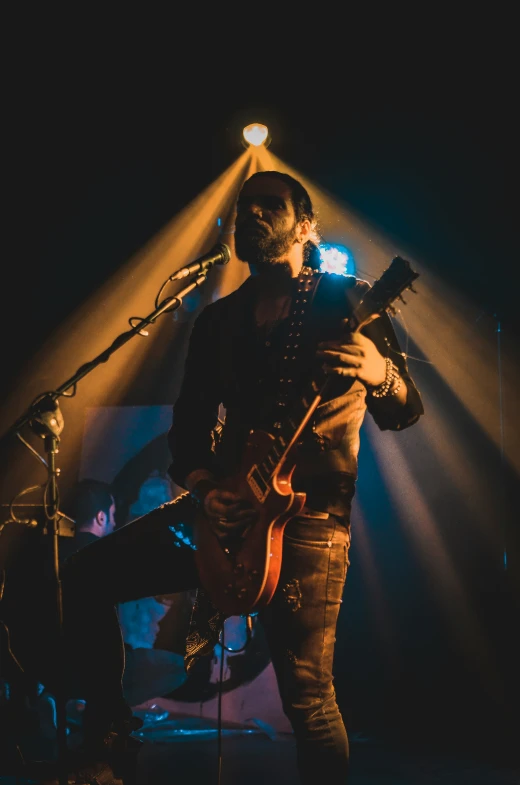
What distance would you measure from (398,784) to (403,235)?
3.35 m

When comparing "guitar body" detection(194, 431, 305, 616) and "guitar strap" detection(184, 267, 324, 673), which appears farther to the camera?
"guitar strap" detection(184, 267, 324, 673)

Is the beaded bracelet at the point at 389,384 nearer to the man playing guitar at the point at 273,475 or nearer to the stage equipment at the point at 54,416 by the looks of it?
the man playing guitar at the point at 273,475

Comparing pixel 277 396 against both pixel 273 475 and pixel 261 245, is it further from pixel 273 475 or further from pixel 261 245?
pixel 261 245

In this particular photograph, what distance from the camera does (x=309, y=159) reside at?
491 cm

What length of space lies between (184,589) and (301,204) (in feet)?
4.87

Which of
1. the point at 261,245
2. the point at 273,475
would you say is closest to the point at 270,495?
the point at 273,475

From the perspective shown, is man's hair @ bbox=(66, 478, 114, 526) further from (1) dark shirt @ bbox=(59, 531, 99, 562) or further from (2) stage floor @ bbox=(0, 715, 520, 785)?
(2) stage floor @ bbox=(0, 715, 520, 785)

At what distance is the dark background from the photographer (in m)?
4.18

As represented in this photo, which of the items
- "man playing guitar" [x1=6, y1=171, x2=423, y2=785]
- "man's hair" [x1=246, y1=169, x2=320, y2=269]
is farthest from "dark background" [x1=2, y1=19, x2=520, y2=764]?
"man playing guitar" [x1=6, y1=171, x2=423, y2=785]

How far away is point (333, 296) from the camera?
2195mm

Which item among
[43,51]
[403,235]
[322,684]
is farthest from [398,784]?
[43,51]

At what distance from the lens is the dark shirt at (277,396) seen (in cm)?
198

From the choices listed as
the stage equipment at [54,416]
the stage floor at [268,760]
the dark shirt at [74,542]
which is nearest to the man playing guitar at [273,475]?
the stage equipment at [54,416]

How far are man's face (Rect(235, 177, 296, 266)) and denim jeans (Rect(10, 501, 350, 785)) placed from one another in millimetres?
962
